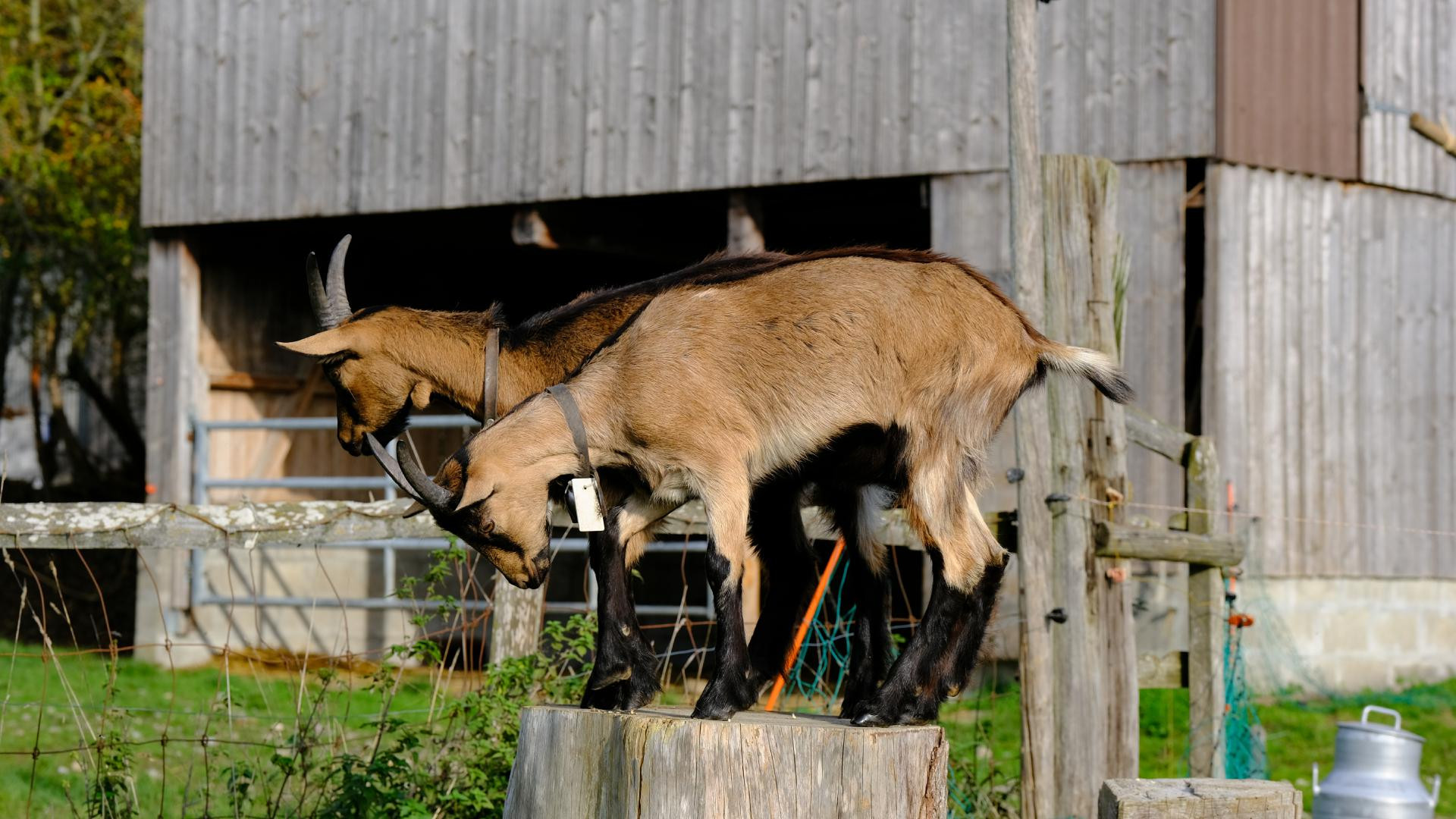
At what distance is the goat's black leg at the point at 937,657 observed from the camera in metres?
4.46

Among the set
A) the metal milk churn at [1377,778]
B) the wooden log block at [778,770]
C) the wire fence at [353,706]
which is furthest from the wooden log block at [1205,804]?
the metal milk churn at [1377,778]

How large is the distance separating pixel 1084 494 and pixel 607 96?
24.4ft

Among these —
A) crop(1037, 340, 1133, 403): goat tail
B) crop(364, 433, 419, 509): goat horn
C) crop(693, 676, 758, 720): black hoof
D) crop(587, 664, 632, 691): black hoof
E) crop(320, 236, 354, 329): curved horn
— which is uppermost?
crop(320, 236, 354, 329): curved horn

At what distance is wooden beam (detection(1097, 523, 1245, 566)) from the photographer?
6438 millimetres

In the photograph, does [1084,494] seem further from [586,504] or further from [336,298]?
[336,298]

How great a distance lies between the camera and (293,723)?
28.8ft

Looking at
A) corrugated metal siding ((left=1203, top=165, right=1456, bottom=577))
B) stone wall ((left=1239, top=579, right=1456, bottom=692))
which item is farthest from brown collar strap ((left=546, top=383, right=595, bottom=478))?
stone wall ((left=1239, top=579, right=1456, bottom=692))

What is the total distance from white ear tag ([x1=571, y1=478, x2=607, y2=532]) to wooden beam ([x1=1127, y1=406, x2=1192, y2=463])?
3319 mm

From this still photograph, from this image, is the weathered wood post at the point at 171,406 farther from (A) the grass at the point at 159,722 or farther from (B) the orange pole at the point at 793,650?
(B) the orange pole at the point at 793,650

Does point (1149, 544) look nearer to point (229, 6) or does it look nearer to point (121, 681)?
point (121, 681)

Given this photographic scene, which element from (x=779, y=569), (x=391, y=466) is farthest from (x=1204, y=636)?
(x=391, y=466)

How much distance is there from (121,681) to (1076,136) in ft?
26.1

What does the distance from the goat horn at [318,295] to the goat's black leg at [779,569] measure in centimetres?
196

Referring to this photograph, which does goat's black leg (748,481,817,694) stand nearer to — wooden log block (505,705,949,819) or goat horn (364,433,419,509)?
wooden log block (505,705,949,819)
